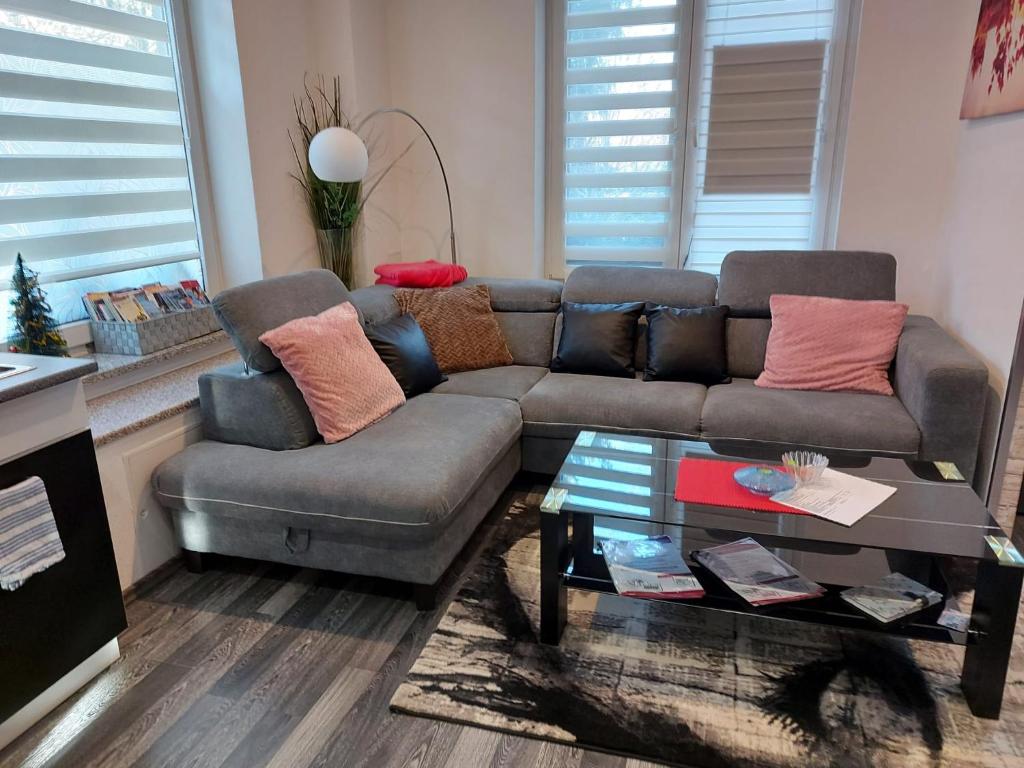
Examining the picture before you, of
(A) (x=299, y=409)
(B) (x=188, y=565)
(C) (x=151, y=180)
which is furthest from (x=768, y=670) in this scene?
(C) (x=151, y=180)

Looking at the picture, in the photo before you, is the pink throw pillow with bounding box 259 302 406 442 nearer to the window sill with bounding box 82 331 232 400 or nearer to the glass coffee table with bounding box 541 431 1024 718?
the window sill with bounding box 82 331 232 400

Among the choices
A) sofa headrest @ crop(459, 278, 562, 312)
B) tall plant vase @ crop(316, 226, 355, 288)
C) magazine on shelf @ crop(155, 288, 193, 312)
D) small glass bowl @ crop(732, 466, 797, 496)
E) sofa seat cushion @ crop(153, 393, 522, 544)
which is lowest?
sofa seat cushion @ crop(153, 393, 522, 544)

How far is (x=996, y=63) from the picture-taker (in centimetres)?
272

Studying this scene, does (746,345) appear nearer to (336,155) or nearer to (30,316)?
(336,155)

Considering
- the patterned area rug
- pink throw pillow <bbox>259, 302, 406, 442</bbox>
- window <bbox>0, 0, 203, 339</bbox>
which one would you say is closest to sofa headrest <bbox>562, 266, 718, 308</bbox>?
pink throw pillow <bbox>259, 302, 406, 442</bbox>

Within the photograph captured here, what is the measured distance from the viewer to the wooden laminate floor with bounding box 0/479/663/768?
1680 millimetres

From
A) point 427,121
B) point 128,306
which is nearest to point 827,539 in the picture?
point 128,306

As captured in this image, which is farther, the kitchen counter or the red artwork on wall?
the red artwork on wall

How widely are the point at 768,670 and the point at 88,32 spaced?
3.14 m

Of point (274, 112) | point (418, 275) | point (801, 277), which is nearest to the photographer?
point (801, 277)

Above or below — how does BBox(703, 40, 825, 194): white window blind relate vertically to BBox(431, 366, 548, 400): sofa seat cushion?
above

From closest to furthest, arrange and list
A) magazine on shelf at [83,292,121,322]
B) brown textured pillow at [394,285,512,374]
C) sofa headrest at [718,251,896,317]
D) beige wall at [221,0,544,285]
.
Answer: magazine on shelf at [83,292,121,322]
sofa headrest at [718,251,896,317]
brown textured pillow at [394,285,512,374]
beige wall at [221,0,544,285]

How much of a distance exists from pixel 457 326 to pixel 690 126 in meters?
1.63

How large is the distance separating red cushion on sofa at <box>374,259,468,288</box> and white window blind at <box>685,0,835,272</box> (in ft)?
4.37
